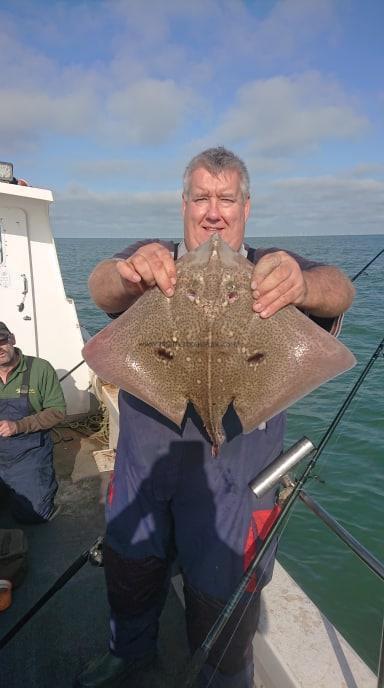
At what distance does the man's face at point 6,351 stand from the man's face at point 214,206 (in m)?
3.39

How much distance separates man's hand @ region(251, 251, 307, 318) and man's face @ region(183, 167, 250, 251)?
0.64 m

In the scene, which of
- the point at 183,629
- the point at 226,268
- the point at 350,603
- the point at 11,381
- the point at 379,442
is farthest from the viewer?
the point at 379,442

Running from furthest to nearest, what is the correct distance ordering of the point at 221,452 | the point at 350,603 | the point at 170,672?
the point at 350,603 < the point at 170,672 < the point at 221,452

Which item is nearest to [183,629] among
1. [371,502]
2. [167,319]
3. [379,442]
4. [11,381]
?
[167,319]

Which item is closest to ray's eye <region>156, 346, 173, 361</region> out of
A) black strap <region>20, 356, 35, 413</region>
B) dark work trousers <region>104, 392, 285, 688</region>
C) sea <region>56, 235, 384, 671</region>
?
dark work trousers <region>104, 392, 285, 688</region>

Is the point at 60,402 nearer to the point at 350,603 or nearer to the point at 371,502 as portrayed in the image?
the point at 350,603

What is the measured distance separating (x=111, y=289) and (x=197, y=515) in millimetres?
1400

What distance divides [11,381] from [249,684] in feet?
13.4

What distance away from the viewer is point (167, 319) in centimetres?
209

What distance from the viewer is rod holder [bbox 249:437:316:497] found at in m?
2.46

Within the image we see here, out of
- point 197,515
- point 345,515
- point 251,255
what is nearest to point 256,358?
point 251,255

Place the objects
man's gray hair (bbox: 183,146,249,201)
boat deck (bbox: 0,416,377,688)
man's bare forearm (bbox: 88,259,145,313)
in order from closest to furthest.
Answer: man's bare forearm (bbox: 88,259,145,313) → man's gray hair (bbox: 183,146,249,201) → boat deck (bbox: 0,416,377,688)

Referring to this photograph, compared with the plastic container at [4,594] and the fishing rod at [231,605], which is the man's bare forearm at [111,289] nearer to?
the fishing rod at [231,605]

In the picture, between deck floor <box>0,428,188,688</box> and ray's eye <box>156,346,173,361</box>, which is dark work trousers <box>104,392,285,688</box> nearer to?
ray's eye <box>156,346,173,361</box>
